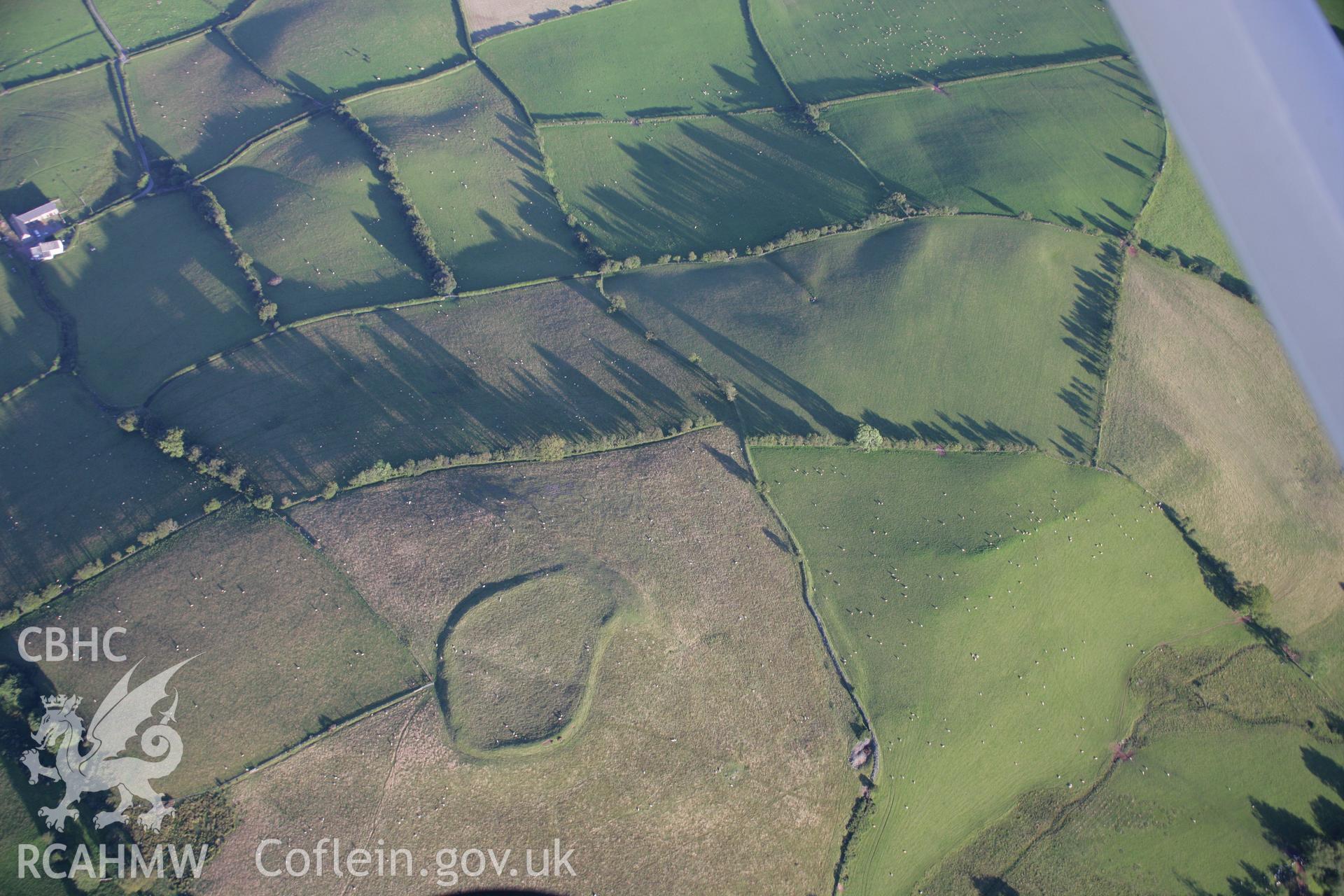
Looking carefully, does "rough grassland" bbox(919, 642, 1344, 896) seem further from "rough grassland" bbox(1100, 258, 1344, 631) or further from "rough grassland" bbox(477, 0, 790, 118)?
"rough grassland" bbox(477, 0, 790, 118)

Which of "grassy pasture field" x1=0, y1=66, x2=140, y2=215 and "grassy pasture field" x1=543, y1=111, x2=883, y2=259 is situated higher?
"grassy pasture field" x1=543, y1=111, x2=883, y2=259

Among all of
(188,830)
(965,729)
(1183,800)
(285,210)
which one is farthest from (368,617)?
(1183,800)

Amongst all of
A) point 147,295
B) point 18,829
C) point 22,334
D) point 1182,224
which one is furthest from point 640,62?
point 18,829

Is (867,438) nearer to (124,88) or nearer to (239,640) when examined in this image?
(239,640)

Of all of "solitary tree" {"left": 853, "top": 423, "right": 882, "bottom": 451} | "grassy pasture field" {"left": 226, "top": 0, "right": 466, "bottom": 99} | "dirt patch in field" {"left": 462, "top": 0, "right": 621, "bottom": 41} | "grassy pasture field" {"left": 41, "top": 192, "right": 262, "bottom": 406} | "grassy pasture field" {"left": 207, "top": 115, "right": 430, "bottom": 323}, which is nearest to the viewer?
"solitary tree" {"left": 853, "top": 423, "right": 882, "bottom": 451}

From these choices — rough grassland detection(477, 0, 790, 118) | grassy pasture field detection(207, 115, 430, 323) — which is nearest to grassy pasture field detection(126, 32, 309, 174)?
grassy pasture field detection(207, 115, 430, 323)
